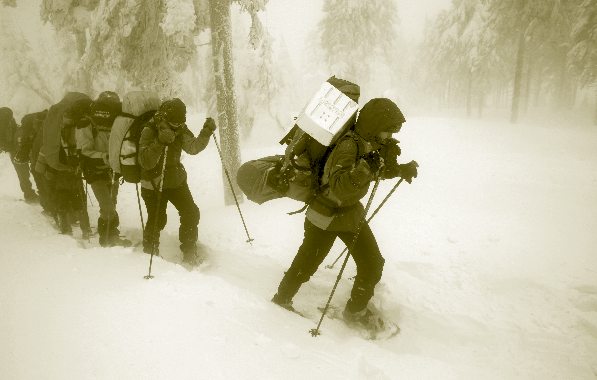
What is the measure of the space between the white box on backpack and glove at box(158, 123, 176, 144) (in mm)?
2109

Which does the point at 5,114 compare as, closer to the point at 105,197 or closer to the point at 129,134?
the point at 105,197

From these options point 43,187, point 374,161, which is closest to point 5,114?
point 43,187

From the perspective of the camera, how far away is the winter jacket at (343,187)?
2916mm

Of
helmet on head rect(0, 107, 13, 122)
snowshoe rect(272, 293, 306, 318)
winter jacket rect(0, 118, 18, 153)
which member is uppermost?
helmet on head rect(0, 107, 13, 122)

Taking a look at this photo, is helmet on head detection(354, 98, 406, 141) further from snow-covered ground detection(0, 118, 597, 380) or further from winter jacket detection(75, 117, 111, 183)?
winter jacket detection(75, 117, 111, 183)

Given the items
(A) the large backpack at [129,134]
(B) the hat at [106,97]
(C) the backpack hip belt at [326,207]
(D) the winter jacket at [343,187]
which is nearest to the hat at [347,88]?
(D) the winter jacket at [343,187]

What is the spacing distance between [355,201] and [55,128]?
5.31 meters

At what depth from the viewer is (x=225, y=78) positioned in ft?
25.9

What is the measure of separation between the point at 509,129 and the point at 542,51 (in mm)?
11806

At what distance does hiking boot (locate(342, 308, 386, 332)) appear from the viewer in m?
3.91

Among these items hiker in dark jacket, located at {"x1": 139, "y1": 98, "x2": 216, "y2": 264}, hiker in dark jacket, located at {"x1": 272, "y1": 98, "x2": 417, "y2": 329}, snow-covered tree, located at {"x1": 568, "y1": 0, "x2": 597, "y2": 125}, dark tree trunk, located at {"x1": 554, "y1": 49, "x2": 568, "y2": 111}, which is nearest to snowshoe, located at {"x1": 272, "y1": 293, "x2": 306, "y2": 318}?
hiker in dark jacket, located at {"x1": 272, "y1": 98, "x2": 417, "y2": 329}

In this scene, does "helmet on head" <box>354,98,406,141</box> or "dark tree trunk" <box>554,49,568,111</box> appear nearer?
"helmet on head" <box>354,98,406,141</box>

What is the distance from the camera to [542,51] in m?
25.7

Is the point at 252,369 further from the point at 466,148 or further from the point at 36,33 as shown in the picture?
the point at 36,33
